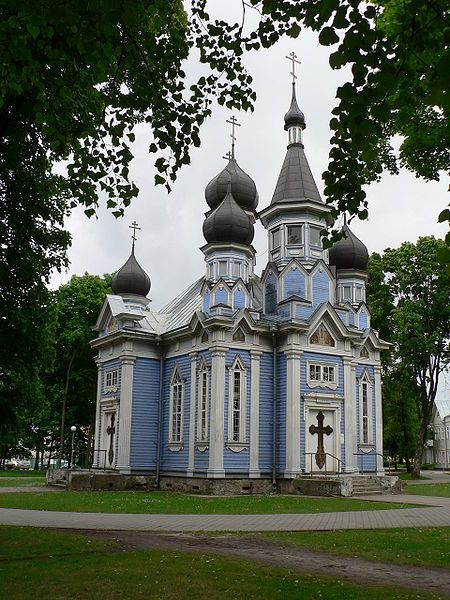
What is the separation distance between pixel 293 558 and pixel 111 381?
19634mm

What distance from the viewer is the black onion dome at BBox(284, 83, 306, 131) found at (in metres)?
30.1

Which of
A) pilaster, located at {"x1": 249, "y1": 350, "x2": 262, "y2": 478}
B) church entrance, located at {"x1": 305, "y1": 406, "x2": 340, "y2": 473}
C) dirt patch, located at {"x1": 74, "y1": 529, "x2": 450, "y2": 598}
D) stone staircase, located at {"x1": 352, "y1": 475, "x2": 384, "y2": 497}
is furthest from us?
church entrance, located at {"x1": 305, "y1": 406, "x2": 340, "y2": 473}

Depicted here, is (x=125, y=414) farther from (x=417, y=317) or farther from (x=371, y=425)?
(x=417, y=317)

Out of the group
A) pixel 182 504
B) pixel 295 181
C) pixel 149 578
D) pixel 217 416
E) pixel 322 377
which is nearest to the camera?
pixel 149 578

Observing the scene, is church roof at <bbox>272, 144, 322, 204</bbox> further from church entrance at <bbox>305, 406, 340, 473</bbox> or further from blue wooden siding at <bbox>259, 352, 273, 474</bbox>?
church entrance at <bbox>305, 406, 340, 473</bbox>

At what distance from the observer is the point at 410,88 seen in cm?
541

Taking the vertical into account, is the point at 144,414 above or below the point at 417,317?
below

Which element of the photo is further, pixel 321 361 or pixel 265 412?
pixel 321 361

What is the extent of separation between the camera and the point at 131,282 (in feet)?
100

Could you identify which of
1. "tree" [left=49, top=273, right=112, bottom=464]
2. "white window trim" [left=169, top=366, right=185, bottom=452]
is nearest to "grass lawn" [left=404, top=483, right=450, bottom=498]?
"white window trim" [left=169, top=366, right=185, bottom=452]

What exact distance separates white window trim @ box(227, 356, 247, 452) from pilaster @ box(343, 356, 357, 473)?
4.16m

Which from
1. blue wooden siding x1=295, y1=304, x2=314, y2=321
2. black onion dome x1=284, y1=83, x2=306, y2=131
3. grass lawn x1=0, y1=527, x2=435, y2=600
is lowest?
grass lawn x1=0, y1=527, x2=435, y2=600

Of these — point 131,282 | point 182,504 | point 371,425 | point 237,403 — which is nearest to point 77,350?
point 131,282

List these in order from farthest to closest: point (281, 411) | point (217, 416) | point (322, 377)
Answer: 1. point (322, 377)
2. point (281, 411)
3. point (217, 416)
